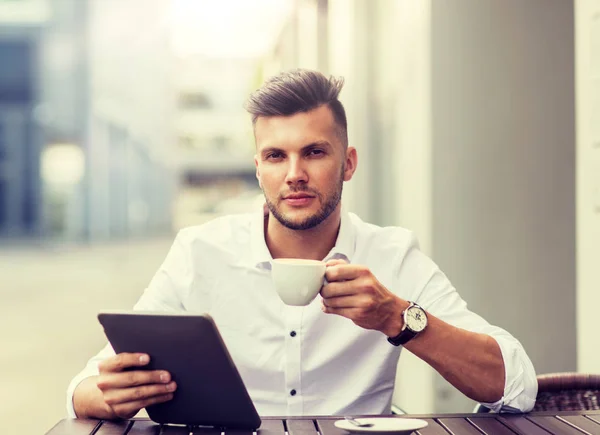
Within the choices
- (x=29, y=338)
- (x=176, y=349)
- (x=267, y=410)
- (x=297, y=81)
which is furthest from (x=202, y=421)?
(x=29, y=338)

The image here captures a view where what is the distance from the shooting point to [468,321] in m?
2.01

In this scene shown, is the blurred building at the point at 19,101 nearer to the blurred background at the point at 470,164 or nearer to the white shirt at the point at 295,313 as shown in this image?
the blurred background at the point at 470,164

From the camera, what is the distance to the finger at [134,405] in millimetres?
1516

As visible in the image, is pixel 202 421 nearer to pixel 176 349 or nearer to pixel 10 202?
pixel 176 349

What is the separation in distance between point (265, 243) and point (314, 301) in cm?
22

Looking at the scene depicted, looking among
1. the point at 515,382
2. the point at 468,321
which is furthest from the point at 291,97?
the point at 515,382

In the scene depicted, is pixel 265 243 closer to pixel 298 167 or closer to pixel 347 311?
pixel 298 167

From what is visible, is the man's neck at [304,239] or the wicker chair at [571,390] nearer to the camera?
the wicker chair at [571,390]

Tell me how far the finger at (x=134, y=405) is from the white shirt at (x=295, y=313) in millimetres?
617

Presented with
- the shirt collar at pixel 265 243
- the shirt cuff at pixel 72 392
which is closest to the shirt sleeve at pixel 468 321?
the shirt collar at pixel 265 243

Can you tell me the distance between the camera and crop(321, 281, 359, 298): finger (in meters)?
1.53

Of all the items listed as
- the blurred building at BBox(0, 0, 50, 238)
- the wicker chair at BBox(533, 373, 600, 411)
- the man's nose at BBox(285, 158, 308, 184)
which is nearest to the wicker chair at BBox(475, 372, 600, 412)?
the wicker chair at BBox(533, 373, 600, 411)

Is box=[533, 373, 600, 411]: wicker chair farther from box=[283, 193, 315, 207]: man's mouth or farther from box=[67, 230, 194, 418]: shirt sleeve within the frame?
box=[67, 230, 194, 418]: shirt sleeve

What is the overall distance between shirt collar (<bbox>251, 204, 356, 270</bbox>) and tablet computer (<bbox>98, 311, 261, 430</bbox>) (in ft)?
2.52
